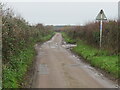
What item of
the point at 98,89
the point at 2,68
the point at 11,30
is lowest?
the point at 98,89

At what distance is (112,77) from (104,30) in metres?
10.9

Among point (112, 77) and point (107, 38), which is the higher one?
point (107, 38)

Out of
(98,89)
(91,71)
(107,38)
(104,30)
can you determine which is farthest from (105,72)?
(104,30)

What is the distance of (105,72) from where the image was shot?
14523 mm

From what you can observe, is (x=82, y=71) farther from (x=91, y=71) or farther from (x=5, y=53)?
(x=5, y=53)

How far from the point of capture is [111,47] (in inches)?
803

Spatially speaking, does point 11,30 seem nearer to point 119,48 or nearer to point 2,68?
point 2,68

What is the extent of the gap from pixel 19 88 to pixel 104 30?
570 inches

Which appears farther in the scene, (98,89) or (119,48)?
(119,48)

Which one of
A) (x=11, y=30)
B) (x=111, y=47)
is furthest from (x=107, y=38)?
(x=11, y=30)

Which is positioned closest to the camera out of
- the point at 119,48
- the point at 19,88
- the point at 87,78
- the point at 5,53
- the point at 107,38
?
the point at 19,88

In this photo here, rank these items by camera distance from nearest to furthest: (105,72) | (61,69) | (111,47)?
1. (105,72)
2. (61,69)
3. (111,47)

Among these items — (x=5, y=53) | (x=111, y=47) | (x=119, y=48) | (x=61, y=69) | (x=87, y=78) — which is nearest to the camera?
(x=5, y=53)

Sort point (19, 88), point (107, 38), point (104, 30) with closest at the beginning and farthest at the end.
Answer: point (19, 88), point (107, 38), point (104, 30)
